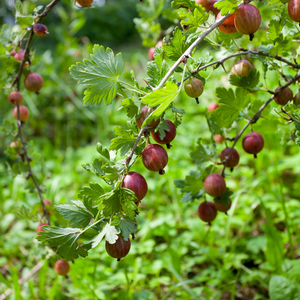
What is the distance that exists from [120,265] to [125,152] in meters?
0.97

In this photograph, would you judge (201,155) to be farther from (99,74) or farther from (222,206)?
(99,74)

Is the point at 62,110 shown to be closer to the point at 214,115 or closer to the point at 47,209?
the point at 47,209

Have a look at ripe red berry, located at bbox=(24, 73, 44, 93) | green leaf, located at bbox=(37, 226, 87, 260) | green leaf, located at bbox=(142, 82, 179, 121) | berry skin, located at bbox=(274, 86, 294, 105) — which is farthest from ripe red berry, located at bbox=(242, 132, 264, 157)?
ripe red berry, located at bbox=(24, 73, 44, 93)

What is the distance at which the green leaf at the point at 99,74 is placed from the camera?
0.53 meters

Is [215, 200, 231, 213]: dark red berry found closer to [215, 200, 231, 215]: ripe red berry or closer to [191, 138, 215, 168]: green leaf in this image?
[215, 200, 231, 215]: ripe red berry

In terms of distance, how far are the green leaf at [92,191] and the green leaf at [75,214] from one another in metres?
0.04

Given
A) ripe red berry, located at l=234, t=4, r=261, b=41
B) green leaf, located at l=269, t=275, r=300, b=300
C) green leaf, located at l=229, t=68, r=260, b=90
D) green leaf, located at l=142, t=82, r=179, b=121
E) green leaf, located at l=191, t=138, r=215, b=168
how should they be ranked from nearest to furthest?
green leaf, located at l=142, t=82, r=179, b=121
ripe red berry, located at l=234, t=4, r=261, b=41
green leaf, located at l=229, t=68, r=260, b=90
green leaf, located at l=191, t=138, r=215, b=168
green leaf, located at l=269, t=275, r=300, b=300

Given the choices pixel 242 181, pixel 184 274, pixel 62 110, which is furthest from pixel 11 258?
pixel 62 110

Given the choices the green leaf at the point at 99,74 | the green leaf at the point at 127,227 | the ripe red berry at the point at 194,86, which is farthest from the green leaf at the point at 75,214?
the ripe red berry at the point at 194,86

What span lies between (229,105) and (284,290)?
0.66 meters

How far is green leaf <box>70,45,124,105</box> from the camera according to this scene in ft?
1.75

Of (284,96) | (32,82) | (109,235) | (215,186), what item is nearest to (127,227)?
(109,235)

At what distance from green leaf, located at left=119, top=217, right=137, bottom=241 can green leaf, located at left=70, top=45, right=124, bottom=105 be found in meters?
0.24

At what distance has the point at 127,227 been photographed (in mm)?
477
